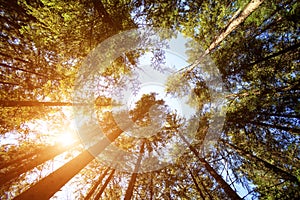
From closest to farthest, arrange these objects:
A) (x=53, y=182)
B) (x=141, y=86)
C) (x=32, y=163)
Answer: (x=53, y=182), (x=32, y=163), (x=141, y=86)

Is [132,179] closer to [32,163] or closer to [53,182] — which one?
[32,163]

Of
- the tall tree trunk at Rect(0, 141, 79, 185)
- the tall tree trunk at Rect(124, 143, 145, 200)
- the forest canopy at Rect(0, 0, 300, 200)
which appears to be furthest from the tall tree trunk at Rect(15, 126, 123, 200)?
the tall tree trunk at Rect(124, 143, 145, 200)

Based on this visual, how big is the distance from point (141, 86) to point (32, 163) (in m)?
5.50

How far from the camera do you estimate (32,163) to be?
6.19m

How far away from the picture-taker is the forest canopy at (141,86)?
555cm

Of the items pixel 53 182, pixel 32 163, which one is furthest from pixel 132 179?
pixel 53 182

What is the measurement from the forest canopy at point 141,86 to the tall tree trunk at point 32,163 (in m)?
0.07

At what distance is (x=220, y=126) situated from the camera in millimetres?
7930

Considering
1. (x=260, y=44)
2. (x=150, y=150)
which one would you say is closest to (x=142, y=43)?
(x=260, y=44)

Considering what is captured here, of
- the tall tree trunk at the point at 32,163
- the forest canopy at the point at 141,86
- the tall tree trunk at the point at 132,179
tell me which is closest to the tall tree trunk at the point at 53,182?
the forest canopy at the point at 141,86

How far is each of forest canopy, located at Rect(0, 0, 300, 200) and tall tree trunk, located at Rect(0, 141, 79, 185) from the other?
0.21 ft

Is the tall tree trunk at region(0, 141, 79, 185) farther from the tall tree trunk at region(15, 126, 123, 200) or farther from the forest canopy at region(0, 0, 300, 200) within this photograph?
the tall tree trunk at region(15, 126, 123, 200)

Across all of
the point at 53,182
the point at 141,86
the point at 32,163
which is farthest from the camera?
the point at 141,86

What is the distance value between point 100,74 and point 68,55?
1.41 metres
